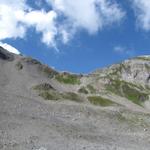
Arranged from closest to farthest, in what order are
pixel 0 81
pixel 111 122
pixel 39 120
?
pixel 39 120, pixel 111 122, pixel 0 81

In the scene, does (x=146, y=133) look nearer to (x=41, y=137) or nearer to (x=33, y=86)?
(x=41, y=137)

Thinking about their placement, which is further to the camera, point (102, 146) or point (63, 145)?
point (102, 146)

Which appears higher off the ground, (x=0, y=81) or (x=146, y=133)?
(x=0, y=81)

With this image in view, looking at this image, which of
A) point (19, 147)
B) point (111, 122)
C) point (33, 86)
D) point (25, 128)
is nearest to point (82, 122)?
point (111, 122)

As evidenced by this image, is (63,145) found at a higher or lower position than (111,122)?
lower

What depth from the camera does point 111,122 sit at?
107062mm

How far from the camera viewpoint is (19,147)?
5441cm

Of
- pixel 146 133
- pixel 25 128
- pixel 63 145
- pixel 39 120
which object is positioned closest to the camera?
pixel 63 145

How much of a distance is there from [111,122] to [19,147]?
55535mm

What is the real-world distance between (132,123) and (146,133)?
53.4 ft

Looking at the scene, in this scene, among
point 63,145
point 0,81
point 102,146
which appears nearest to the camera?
point 63,145

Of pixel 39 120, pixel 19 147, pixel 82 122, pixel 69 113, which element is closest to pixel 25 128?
pixel 39 120

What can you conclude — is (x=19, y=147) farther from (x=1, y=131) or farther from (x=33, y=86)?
(x=33, y=86)

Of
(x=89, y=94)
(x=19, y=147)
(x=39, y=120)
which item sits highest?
(x=89, y=94)
